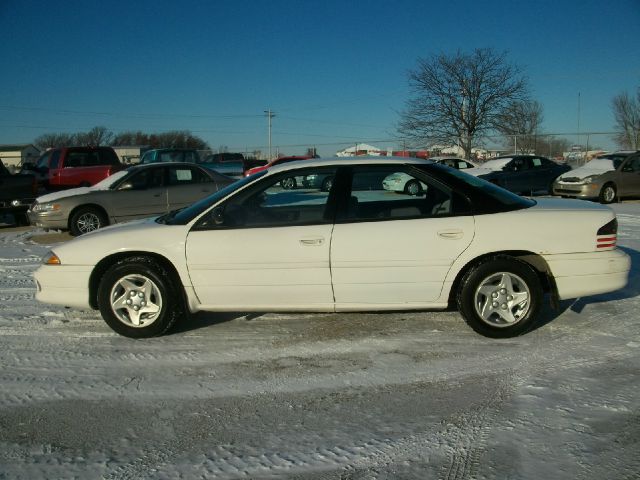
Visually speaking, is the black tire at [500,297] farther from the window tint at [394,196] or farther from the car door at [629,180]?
the car door at [629,180]

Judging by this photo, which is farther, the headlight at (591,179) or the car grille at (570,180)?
the car grille at (570,180)

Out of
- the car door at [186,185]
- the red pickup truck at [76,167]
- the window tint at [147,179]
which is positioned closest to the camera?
the window tint at [147,179]

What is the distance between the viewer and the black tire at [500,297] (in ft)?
13.9

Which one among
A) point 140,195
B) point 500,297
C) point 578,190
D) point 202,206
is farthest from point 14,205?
point 578,190

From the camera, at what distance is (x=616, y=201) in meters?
15.8

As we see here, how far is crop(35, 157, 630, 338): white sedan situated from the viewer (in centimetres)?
424

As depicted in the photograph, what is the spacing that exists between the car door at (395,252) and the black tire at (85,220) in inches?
295

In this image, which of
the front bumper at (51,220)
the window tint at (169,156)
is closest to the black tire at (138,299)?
the front bumper at (51,220)

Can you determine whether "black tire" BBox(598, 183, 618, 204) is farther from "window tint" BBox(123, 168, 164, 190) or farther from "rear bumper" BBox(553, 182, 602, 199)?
"window tint" BBox(123, 168, 164, 190)

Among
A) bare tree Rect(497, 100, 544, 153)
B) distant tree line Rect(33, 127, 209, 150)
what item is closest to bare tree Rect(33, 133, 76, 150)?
distant tree line Rect(33, 127, 209, 150)

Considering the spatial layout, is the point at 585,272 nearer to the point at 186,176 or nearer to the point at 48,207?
the point at 186,176

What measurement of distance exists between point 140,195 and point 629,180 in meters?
13.2

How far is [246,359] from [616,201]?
1495cm

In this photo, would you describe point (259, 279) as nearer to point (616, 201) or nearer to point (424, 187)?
point (424, 187)
